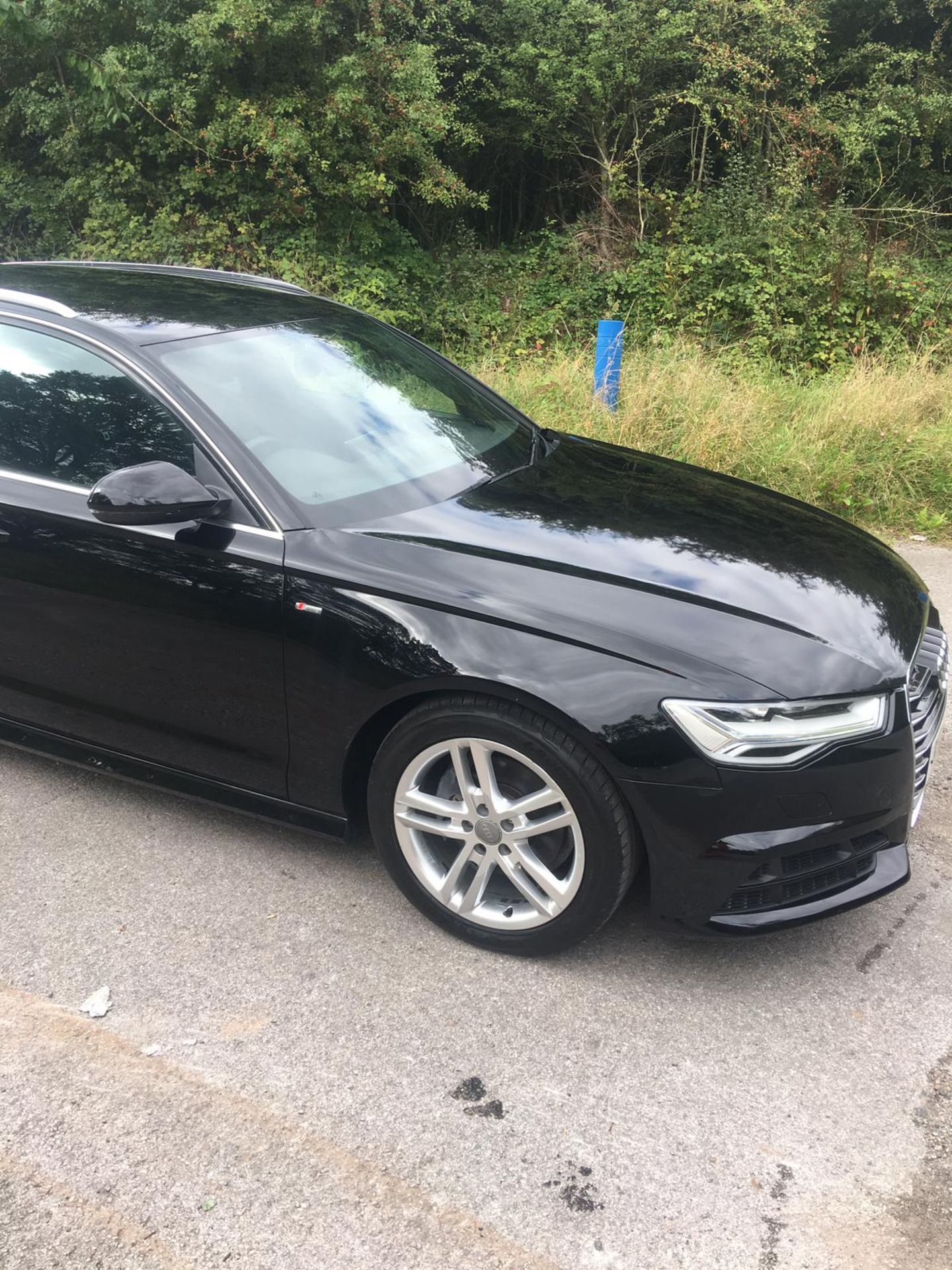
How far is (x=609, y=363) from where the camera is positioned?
286 inches

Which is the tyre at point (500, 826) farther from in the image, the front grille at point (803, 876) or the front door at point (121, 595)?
the front door at point (121, 595)

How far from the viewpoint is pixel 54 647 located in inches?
121

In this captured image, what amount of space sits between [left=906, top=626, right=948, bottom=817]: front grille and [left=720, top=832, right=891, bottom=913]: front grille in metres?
0.22

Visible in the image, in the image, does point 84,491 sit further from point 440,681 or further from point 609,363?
point 609,363

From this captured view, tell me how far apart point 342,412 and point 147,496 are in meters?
0.78

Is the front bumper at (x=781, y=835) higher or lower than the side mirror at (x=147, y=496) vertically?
lower

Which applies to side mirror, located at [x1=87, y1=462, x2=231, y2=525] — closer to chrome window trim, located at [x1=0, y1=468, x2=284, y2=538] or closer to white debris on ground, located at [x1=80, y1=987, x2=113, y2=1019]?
chrome window trim, located at [x1=0, y1=468, x2=284, y2=538]

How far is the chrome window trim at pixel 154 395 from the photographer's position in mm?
2736

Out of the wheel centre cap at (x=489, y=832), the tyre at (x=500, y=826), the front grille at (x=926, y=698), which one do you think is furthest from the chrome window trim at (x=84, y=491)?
the front grille at (x=926, y=698)

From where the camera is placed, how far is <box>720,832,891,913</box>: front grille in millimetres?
2375

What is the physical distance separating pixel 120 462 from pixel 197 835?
3.91 feet

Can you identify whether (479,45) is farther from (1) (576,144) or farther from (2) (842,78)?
(2) (842,78)

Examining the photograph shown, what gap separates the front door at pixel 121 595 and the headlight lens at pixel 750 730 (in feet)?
3.64

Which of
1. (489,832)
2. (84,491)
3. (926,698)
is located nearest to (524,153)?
(84,491)
